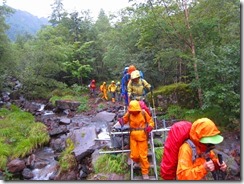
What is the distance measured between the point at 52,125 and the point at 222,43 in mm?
6931

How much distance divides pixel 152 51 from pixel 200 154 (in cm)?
991

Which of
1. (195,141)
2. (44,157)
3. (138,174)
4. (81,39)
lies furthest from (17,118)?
(81,39)

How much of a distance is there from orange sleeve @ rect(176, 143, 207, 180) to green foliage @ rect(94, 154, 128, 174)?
273 cm

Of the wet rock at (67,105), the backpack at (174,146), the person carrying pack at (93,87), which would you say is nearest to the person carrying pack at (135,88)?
the backpack at (174,146)

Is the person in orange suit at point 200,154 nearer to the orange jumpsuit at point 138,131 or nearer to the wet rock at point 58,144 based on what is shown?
the orange jumpsuit at point 138,131

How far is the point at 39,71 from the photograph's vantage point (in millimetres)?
16750

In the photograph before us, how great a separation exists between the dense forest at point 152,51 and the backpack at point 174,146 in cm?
386

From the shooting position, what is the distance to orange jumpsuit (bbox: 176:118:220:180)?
2.14 meters

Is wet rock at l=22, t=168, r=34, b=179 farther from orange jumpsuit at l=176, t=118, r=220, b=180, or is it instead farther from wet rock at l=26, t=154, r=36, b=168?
orange jumpsuit at l=176, t=118, r=220, b=180

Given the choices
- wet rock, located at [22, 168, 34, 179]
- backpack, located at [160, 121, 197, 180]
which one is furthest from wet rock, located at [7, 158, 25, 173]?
backpack, located at [160, 121, 197, 180]

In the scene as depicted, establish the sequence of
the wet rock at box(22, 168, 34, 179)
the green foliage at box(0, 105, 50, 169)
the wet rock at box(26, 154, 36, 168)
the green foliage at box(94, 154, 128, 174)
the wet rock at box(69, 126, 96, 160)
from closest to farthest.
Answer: the green foliage at box(94, 154, 128, 174), the wet rock at box(69, 126, 96, 160), the wet rock at box(22, 168, 34, 179), the wet rock at box(26, 154, 36, 168), the green foliage at box(0, 105, 50, 169)

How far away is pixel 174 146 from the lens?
2.32 meters

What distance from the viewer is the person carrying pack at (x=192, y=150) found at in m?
2.13

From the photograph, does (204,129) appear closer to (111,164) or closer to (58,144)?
(111,164)
